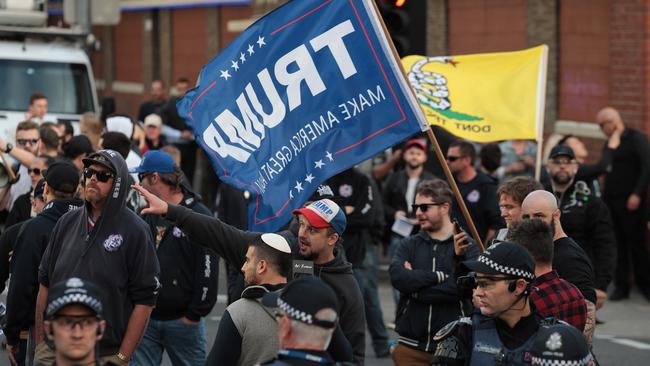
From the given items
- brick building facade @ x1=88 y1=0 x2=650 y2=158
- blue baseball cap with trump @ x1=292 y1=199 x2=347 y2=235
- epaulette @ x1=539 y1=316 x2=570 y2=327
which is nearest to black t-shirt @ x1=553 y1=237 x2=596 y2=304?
blue baseball cap with trump @ x1=292 y1=199 x2=347 y2=235

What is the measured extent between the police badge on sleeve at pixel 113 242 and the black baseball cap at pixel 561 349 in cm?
245

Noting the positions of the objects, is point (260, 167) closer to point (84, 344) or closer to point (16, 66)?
point (84, 344)

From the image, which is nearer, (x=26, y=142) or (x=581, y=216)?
(x=581, y=216)

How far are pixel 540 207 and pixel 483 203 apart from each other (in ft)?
12.3

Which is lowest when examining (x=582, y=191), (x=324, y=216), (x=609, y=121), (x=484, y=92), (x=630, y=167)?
(x=324, y=216)

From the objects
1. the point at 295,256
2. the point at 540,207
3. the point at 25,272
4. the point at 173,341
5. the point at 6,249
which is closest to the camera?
the point at 295,256

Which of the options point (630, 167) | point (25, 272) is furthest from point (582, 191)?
point (25, 272)

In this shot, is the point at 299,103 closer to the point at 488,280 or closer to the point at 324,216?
the point at 324,216

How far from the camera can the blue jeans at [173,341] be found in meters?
8.59

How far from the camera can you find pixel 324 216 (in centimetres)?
716

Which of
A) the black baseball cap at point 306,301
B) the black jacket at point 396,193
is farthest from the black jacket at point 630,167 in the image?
the black baseball cap at point 306,301

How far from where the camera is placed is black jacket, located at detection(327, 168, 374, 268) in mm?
11570

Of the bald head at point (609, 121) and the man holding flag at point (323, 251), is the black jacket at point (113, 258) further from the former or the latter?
the bald head at point (609, 121)

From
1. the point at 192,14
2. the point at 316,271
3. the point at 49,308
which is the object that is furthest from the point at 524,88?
the point at 192,14
